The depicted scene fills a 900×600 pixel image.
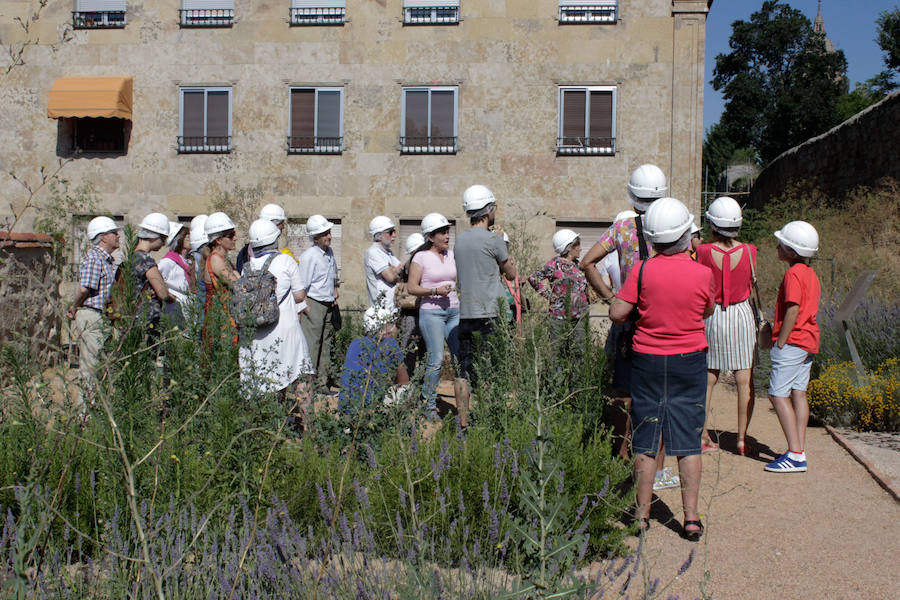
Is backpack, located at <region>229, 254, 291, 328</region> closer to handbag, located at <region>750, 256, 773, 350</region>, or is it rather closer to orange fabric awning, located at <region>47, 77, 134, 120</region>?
handbag, located at <region>750, 256, 773, 350</region>

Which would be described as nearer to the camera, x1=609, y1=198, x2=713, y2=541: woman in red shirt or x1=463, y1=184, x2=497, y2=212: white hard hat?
x1=609, y1=198, x2=713, y2=541: woman in red shirt

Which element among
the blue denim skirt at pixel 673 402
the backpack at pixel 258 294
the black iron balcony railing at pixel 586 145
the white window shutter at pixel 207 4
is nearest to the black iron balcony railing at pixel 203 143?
the white window shutter at pixel 207 4

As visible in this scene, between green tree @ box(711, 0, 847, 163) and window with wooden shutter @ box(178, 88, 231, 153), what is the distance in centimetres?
4382

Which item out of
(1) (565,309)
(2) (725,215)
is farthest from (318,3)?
(1) (565,309)

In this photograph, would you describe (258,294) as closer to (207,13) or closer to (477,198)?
(477,198)

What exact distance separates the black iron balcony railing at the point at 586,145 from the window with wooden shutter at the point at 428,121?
90.1 inches

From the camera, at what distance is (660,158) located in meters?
17.4

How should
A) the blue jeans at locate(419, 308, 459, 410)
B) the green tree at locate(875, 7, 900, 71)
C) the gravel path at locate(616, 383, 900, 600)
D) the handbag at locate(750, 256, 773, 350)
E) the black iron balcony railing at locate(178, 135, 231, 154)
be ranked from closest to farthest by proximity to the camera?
1. the gravel path at locate(616, 383, 900, 600)
2. the handbag at locate(750, 256, 773, 350)
3. the blue jeans at locate(419, 308, 459, 410)
4. the black iron balcony railing at locate(178, 135, 231, 154)
5. the green tree at locate(875, 7, 900, 71)

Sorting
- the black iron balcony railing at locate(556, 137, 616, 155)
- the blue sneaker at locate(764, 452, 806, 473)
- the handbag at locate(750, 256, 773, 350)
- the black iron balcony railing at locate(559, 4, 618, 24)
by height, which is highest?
the black iron balcony railing at locate(559, 4, 618, 24)

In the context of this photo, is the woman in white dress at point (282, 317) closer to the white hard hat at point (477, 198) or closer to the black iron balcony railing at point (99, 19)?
the white hard hat at point (477, 198)

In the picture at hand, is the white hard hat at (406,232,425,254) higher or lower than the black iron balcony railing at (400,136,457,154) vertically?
lower

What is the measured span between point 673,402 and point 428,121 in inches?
561

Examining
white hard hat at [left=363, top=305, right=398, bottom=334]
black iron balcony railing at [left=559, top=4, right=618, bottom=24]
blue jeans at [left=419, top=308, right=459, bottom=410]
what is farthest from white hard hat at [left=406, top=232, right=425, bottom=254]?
black iron balcony railing at [left=559, top=4, right=618, bottom=24]

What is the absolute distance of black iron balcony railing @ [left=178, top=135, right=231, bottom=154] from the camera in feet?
60.4
